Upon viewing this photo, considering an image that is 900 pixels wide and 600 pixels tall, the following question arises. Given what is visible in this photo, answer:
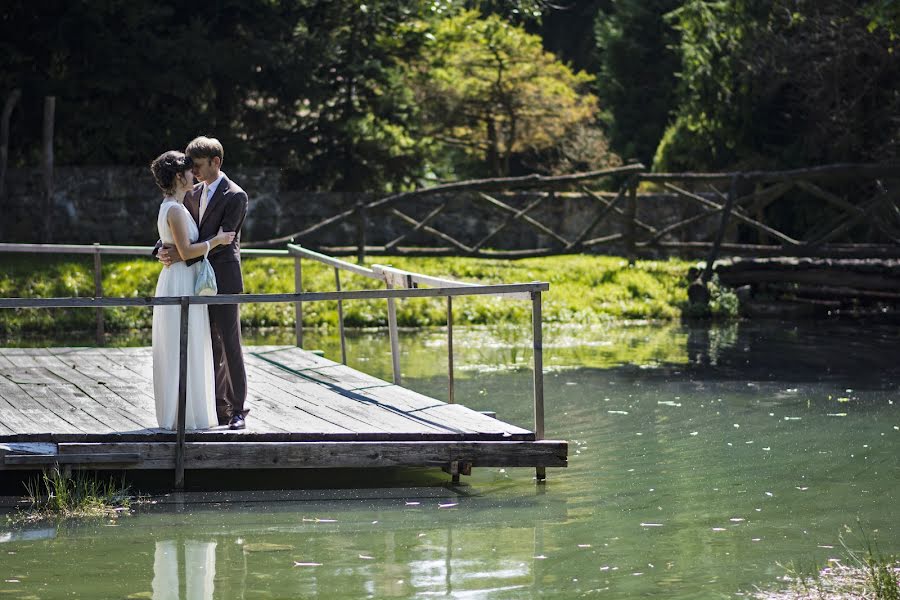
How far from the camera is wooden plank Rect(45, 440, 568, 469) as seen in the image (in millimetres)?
8844

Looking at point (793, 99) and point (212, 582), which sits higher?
point (793, 99)

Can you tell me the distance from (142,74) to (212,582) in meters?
19.2

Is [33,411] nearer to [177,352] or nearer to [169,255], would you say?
[177,352]

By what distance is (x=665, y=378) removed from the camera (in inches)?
580

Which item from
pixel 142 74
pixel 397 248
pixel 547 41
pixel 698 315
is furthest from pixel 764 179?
pixel 547 41

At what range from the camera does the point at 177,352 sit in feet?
30.0

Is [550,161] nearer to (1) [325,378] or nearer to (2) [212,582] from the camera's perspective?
(1) [325,378]

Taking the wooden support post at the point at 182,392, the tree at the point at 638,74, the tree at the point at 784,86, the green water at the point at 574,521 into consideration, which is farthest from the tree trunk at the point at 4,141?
the tree at the point at 638,74

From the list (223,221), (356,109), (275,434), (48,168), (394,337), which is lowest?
(275,434)

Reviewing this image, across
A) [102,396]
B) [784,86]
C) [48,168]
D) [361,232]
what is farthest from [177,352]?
[784,86]

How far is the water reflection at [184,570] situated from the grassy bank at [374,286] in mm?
11733

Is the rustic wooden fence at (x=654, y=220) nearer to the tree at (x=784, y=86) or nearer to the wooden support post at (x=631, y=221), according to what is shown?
the wooden support post at (x=631, y=221)

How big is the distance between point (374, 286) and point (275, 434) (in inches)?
503

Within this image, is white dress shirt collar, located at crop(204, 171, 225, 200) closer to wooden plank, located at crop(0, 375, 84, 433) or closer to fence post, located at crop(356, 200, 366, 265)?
wooden plank, located at crop(0, 375, 84, 433)
